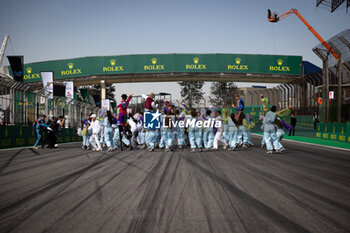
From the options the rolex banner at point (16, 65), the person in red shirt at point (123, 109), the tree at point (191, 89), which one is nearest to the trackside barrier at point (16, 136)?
the person in red shirt at point (123, 109)

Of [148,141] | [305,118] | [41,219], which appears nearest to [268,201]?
[41,219]

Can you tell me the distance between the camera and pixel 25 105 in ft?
50.7

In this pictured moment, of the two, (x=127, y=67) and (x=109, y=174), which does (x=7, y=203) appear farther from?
(x=127, y=67)

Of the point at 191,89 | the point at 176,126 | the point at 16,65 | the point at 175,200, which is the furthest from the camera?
the point at 191,89

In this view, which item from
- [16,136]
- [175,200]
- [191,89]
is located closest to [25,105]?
[16,136]

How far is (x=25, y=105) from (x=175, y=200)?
13673 mm

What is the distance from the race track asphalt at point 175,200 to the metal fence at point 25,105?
26.2 feet

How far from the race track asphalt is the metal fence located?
315 inches

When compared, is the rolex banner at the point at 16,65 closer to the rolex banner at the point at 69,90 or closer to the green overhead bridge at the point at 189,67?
the rolex banner at the point at 69,90

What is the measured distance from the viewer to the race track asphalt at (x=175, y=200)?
3295mm

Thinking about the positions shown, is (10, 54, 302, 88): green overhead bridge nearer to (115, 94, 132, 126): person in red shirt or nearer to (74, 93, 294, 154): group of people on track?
(74, 93, 294, 154): group of people on track

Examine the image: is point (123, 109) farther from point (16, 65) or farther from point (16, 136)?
point (16, 65)

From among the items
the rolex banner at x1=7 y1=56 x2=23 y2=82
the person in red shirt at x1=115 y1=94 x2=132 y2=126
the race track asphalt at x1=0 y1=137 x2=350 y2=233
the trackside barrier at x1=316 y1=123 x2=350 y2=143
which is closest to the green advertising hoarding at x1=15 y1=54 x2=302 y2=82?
the rolex banner at x1=7 y1=56 x2=23 y2=82

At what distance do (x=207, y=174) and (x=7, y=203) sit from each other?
12.7ft
